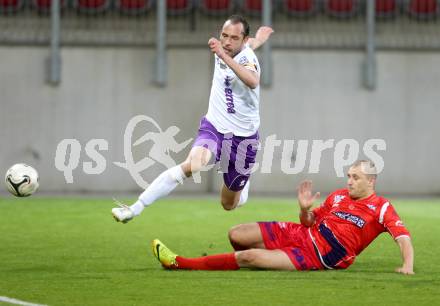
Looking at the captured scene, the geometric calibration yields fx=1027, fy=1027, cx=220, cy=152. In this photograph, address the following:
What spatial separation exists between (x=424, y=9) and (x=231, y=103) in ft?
37.0

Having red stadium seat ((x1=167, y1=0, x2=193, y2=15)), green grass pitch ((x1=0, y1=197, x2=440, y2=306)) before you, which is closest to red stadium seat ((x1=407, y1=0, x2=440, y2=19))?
red stadium seat ((x1=167, y1=0, x2=193, y2=15))

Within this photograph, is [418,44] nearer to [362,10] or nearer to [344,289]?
[362,10]

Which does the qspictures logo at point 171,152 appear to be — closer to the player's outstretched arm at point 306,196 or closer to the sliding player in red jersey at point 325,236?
the sliding player in red jersey at point 325,236

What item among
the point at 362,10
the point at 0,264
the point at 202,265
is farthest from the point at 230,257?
the point at 362,10

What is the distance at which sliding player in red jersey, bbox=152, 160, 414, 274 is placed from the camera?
858cm

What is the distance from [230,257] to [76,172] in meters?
11.2

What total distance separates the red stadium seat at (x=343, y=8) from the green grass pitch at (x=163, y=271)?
665cm

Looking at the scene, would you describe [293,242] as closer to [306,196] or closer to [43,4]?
[306,196]

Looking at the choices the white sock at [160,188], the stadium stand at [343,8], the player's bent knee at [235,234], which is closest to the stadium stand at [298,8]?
the stadium stand at [343,8]

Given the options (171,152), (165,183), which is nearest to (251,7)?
(171,152)

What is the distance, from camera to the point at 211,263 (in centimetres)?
874

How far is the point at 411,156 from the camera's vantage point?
20.1m

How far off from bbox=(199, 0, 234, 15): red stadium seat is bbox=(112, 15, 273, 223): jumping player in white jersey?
951cm

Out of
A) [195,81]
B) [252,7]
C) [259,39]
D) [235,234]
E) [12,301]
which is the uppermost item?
[259,39]
